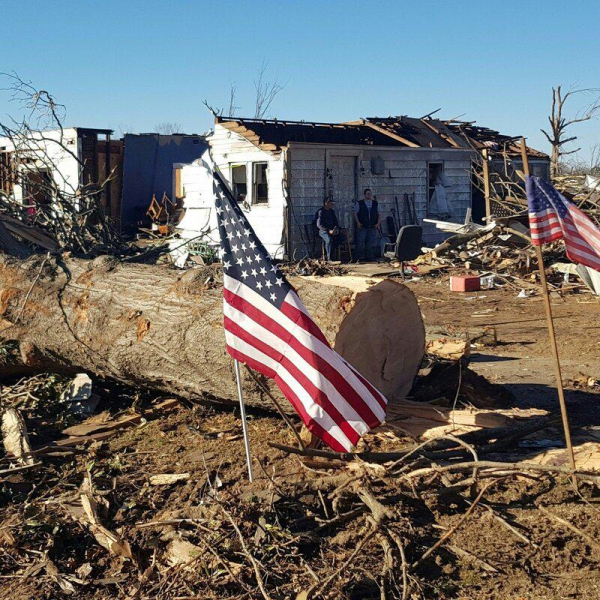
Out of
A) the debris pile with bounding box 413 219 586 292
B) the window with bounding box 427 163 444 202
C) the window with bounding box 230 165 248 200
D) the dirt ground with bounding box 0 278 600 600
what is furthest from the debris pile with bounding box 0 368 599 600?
the window with bounding box 427 163 444 202

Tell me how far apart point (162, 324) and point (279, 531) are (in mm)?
2841

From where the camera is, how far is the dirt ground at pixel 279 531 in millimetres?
4137

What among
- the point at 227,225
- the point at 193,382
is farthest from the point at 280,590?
the point at 193,382

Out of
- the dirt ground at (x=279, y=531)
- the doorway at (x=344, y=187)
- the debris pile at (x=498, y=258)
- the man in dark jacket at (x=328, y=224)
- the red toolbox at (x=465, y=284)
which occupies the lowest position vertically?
the dirt ground at (x=279, y=531)

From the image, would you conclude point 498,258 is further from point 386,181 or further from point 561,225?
point 561,225

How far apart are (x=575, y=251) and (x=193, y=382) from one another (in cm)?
318

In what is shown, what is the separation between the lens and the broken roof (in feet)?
73.2

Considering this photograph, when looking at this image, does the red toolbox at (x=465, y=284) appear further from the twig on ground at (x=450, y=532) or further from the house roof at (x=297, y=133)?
the twig on ground at (x=450, y=532)

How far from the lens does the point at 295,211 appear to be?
21422 mm

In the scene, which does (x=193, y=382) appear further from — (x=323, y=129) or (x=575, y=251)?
(x=323, y=129)

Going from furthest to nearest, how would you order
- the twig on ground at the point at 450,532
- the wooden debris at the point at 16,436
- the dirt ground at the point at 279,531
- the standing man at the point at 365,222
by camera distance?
the standing man at the point at 365,222, the wooden debris at the point at 16,436, the twig on ground at the point at 450,532, the dirt ground at the point at 279,531

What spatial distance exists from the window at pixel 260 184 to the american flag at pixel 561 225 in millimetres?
16971

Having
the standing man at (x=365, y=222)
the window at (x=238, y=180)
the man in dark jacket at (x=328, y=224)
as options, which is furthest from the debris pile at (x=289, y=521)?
the window at (x=238, y=180)

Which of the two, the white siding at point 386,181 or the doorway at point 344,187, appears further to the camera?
the doorway at point 344,187
